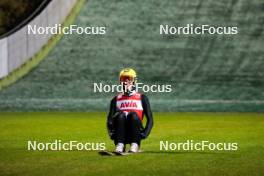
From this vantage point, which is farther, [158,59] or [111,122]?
[158,59]

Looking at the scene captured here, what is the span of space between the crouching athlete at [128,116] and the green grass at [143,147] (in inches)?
9.1

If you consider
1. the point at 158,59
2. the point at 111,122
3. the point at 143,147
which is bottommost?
the point at 143,147

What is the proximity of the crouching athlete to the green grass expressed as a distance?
23 cm

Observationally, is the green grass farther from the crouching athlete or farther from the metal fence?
the metal fence

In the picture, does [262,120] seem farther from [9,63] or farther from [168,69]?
[9,63]

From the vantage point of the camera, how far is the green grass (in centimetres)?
774

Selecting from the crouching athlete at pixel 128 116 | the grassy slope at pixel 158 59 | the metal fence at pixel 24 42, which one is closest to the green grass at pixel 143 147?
the crouching athlete at pixel 128 116

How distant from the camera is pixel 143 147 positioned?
32.3ft

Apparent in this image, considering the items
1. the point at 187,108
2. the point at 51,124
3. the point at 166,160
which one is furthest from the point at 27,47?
the point at 166,160

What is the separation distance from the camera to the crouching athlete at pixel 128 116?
871cm

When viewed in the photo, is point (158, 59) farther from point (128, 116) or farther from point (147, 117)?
point (128, 116)

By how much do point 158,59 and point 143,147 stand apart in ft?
33.0

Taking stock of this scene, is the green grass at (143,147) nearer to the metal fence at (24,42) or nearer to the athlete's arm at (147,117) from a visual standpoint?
the athlete's arm at (147,117)

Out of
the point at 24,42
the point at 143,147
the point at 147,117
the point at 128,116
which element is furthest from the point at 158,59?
the point at 128,116
